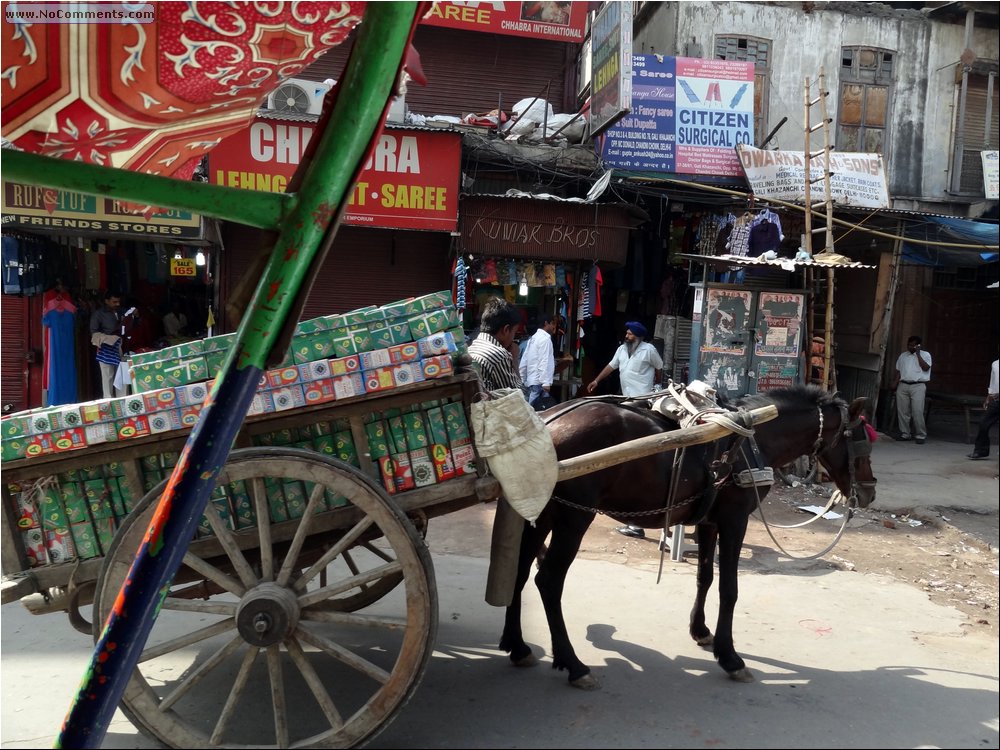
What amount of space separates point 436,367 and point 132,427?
1162 mm

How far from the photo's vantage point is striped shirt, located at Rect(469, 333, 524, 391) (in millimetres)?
4332

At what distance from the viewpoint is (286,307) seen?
119 cm

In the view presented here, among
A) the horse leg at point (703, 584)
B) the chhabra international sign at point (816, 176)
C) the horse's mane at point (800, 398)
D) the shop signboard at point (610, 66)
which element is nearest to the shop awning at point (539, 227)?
the shop signboard at point (610, 66)

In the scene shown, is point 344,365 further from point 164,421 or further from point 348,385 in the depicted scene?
point 164,421

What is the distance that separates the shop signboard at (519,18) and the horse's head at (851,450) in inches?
305

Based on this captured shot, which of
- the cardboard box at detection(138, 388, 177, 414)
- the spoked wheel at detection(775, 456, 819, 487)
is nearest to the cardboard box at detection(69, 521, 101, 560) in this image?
the cardboard box at detection(138, 388, 177, 414)

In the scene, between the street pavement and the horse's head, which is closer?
the street pavement

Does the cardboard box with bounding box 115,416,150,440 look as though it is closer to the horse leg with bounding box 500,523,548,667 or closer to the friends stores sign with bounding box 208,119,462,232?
the horse leg with bounding box 500,523,548,667

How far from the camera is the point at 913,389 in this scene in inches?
434

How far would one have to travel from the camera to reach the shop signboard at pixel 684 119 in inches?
412

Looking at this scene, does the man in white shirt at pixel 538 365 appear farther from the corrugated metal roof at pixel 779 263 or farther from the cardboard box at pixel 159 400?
the cardboard box at pixel 159 400

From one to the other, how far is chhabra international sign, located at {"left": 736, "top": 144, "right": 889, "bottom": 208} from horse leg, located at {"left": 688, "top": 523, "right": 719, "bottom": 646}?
751 cm

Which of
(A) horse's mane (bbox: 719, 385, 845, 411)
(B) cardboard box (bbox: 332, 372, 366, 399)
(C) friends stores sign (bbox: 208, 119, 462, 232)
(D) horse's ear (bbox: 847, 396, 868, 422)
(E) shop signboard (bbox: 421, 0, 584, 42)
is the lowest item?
(D) horse's ear (bbox: 847, 396, 868, 422)

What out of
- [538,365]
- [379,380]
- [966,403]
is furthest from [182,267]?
[966,403]
